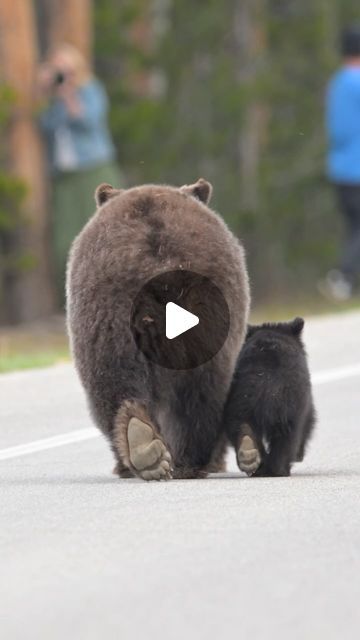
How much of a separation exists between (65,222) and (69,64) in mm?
2039

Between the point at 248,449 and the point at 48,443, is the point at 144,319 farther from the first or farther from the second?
the point at 48,443

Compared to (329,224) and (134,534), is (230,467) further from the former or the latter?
(329,224)

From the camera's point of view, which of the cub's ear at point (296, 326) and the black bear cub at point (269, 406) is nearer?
the black bear cub at point (269, 406)

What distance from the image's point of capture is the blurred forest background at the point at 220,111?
881 inches

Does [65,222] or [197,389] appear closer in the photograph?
[197,389]

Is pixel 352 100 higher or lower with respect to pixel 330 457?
higher

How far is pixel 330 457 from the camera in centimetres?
1060

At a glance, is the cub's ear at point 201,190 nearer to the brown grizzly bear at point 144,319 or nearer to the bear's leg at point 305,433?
the brown grizzly bear at point 144,319

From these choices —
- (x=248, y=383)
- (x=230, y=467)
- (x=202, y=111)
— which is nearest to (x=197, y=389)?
(x=248, y=383)

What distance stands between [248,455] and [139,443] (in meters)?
0.54

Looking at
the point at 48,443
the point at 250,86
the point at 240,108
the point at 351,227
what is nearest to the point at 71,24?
the point at 240,108
